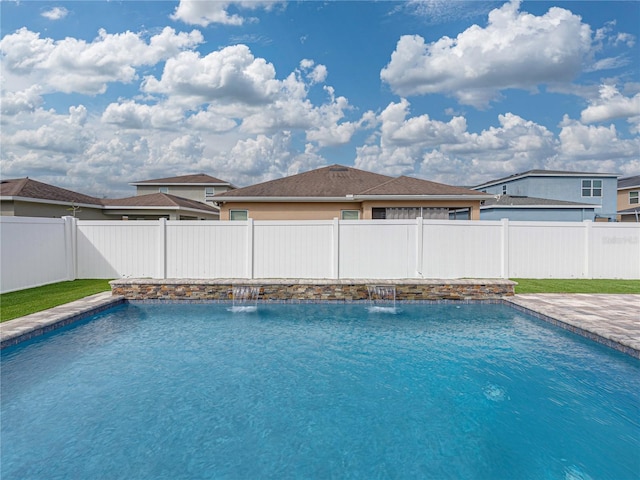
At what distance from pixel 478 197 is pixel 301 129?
12228 millimetres

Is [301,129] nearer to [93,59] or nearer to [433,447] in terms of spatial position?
[93,59]

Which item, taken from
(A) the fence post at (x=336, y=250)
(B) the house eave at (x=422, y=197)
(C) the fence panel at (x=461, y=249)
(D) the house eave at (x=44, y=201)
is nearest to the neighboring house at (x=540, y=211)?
(B) the house eave at (x=422, y=197)

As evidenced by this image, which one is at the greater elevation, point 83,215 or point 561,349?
point 83,215

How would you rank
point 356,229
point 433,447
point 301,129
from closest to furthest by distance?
point 433,447 → point 356,229 → point 301,129

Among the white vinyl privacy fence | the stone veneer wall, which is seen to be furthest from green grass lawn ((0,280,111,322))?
the stone veneer wall

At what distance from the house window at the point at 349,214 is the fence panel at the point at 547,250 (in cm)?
595

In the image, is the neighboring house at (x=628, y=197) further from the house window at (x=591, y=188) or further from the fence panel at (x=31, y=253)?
the fence panel at (x=31, y=253)

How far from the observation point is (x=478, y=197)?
13586 millimetres

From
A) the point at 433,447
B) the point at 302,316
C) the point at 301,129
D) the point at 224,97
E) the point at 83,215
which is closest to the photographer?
the point at 433,447

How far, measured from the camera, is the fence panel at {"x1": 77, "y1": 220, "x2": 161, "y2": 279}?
10867 mm

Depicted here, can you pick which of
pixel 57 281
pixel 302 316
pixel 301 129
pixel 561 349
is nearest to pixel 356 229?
pixel 302 316

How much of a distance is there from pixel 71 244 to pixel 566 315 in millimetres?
12941

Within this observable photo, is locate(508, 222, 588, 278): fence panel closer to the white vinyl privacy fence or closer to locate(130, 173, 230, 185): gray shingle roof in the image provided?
the white vinyl privacy fence

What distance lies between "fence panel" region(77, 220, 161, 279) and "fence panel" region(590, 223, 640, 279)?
13126 mm
